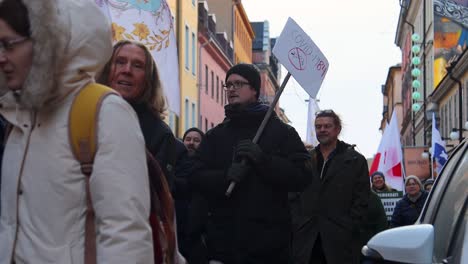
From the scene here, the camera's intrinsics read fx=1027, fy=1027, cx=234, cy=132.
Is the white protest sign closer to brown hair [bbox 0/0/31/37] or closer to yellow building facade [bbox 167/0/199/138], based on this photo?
brown hair [bbox 0/0/31/37]

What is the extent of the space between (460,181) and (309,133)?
578 inches

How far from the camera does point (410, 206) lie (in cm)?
1302

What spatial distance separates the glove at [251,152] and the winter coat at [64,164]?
2319 millimetres

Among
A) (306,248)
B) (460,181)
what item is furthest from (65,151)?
(306,248)

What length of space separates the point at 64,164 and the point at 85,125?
144mm

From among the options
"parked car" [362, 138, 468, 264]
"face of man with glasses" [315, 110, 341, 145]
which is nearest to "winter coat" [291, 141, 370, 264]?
"face of man with glasses" [315, 110, 341, 145]

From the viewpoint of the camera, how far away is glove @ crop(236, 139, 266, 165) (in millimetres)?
5663

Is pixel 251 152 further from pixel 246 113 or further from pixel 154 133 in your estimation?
pixel 154 133

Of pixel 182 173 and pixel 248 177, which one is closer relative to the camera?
pixel 248 177

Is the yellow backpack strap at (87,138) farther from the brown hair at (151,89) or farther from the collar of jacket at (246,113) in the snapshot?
the collar of jacket at (246,113)

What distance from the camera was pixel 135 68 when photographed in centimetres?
494

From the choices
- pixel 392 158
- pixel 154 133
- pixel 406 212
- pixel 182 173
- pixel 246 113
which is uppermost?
pixel 246 113

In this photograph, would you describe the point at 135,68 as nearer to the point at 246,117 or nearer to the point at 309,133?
the point at 246,117

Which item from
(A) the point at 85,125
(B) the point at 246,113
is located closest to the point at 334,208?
(B) the point at 246,113
